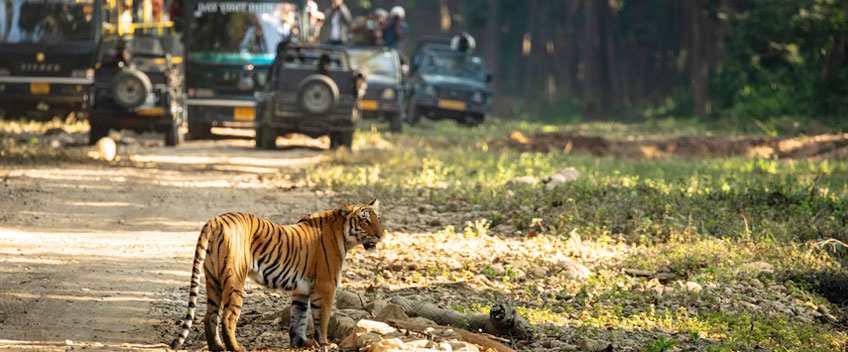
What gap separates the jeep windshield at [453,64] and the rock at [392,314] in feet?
81.3

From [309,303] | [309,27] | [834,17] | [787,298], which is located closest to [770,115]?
[834,17]

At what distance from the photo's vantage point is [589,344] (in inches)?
324

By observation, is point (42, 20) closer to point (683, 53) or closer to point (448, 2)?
point (683, 53)

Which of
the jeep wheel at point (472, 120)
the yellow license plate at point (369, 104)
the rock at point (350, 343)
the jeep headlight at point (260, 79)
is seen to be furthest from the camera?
the jeep wheel at point (472, 120)

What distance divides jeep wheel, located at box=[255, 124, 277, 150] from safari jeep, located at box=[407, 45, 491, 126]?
32.7 ft

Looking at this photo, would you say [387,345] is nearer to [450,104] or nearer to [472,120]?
[450,104]

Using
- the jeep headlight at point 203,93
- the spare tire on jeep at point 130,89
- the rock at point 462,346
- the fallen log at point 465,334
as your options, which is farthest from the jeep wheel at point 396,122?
the rock at point 462,346

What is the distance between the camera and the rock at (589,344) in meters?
8.19

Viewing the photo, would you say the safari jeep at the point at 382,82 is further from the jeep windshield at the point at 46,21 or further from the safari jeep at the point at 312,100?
the jeep windshield at the point at 46,21

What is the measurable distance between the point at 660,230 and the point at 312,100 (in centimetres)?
997

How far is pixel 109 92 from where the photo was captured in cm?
2103

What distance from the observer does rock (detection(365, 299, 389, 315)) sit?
339 inches

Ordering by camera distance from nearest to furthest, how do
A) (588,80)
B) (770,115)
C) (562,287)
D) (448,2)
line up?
(562,287), (770,115), (588,80), (448,2)

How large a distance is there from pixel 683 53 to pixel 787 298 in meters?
43.5
